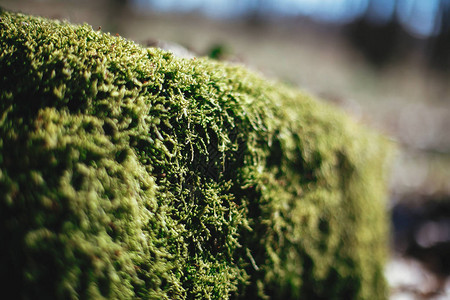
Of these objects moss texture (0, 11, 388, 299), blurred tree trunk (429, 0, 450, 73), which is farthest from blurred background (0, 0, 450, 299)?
moss texture (0, 11, 388, 299)

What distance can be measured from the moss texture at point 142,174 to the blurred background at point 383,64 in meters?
3.78

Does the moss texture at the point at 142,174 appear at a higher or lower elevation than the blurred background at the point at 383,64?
lower

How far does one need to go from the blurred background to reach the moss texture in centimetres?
378

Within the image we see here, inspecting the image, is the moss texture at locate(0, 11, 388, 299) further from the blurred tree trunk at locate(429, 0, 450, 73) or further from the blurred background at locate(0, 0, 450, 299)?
the blurred tree trunk at locate(429, 0, 450, 73)

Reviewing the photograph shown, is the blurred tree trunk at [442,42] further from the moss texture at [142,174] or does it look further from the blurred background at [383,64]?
the moss texture at [142,174]

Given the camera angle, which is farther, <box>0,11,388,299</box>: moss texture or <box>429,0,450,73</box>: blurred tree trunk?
<box>429,0,450,73</box>: blurred tree trunk

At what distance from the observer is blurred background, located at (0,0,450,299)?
18.2 feet

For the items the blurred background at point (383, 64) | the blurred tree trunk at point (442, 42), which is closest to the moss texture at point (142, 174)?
the blurred background at point (383, 64)

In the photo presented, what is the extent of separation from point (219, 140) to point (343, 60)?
2098 centimetres

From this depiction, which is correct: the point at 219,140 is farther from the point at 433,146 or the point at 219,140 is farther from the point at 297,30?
the point at 297,30

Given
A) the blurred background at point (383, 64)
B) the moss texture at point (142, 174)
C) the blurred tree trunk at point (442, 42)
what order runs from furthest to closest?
the blurred tree trunk at point (442, 42), the blurred background at point (383, 64), the moss texture at point (142, 174)

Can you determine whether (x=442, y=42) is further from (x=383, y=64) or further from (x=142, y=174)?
(x=142, y=174)

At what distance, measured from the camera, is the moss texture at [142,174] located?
0.79 meters

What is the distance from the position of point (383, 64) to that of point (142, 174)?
76.9 feet
